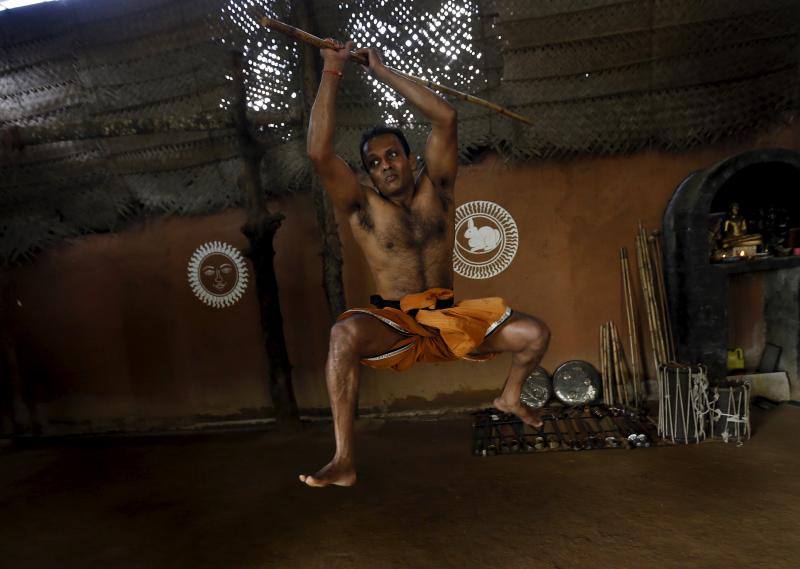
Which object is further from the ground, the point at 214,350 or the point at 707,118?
the point at 707,118

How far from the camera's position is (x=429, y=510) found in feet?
9.23

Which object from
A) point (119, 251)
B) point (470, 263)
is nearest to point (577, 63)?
point (470, 263)

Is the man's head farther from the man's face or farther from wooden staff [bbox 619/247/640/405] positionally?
wooden staff [bbox 619/247/640/405]

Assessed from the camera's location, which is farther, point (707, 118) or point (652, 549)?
point (707, 118)

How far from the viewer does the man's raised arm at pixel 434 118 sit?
6.74ft

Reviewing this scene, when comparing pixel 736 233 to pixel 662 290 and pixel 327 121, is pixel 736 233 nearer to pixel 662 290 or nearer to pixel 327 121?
pixel 662 290

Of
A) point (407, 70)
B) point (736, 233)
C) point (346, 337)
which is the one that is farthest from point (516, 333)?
point (736, 233)

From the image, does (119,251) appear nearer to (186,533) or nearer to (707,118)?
(186,533)

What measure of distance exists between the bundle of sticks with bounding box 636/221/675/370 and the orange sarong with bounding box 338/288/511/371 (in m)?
2.69

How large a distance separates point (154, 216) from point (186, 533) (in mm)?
3602

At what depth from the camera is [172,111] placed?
4336 mm

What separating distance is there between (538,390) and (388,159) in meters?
3.23

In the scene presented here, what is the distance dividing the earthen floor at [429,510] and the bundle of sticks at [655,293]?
0.95 m

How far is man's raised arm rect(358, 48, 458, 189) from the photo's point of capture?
→ 2.05 m
